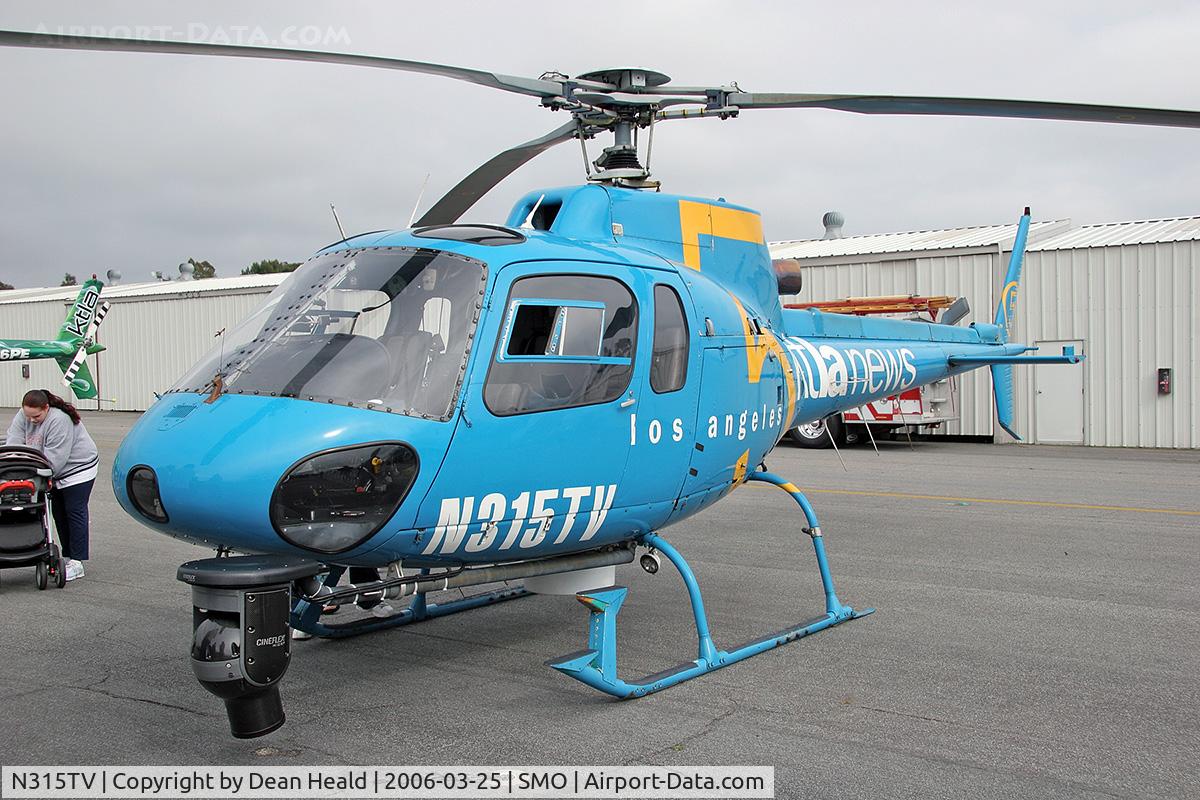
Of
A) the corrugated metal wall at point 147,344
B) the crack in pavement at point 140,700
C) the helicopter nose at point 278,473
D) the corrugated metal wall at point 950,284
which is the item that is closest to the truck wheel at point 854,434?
the corrugated metal wall at point 950,284

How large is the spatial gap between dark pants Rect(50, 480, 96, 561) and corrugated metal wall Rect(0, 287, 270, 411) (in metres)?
25.7

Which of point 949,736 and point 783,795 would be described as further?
point 949,736

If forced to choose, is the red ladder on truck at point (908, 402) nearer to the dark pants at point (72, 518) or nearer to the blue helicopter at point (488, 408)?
the blue helicopter at point (488, 408)

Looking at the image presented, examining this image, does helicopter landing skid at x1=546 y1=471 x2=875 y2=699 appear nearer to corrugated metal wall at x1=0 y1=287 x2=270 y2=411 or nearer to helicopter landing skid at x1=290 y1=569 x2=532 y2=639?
helicopter landing skid at x1=290 y1=569 x2=532 y2=639

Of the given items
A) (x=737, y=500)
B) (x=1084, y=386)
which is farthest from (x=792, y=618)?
(x=1084, y=386)

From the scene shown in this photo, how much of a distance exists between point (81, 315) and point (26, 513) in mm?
21230

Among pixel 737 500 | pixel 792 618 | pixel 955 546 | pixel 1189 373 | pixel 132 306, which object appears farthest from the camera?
pixel 132 306

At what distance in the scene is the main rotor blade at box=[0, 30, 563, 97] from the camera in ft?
14.4

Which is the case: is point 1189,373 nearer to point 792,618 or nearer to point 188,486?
point 792,618

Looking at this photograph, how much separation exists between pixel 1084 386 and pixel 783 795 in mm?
18809

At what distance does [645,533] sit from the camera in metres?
5.90

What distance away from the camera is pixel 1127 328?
2011 centimetres

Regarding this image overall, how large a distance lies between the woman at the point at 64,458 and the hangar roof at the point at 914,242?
1825 centimetres

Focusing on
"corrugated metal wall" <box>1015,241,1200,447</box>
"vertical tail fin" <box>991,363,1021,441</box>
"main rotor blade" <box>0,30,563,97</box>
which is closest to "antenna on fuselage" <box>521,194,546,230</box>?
"main rotor blade" <box>0,30,563,97</box>
